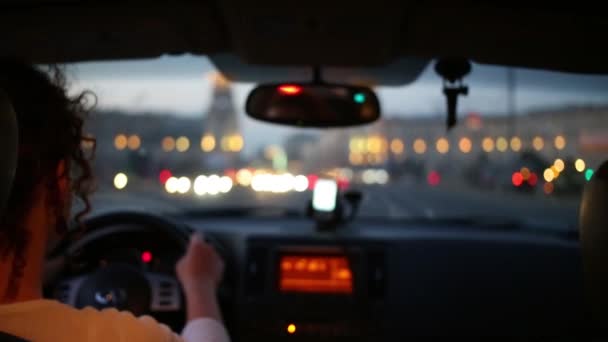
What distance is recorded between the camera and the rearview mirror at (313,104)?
4.49 meters

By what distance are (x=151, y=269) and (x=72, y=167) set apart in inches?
68.5

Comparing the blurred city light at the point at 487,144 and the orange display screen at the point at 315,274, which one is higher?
the blurred city light at the point at 487,144

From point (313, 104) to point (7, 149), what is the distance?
2.91 m

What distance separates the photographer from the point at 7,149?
1884mm

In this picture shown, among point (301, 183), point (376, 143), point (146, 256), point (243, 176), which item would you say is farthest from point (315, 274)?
point (243, 176)

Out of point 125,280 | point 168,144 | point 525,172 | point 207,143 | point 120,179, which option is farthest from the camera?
point 207,143

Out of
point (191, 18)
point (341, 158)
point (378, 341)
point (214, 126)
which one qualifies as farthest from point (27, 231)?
point (341, 158)

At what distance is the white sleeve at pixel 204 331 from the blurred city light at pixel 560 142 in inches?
176

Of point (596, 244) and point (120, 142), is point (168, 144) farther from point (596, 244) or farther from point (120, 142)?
point (596, 244)

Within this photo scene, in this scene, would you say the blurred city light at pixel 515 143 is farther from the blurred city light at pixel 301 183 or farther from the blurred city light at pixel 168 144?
the blurred city light at pixel 168 144

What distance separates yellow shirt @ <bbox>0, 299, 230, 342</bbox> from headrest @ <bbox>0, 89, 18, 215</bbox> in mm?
304

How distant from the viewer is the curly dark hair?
7.02 feet

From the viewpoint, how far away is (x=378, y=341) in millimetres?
5777

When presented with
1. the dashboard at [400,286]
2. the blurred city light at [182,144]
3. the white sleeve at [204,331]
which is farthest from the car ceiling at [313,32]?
the blurred city light at [182,144]
